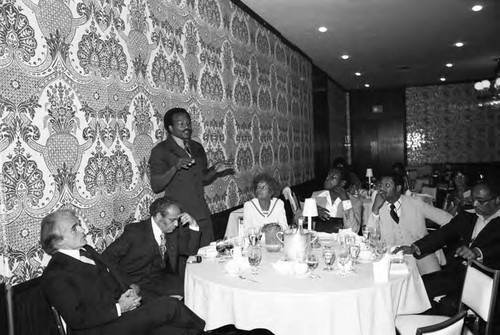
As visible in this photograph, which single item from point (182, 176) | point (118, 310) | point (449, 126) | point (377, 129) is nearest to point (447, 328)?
point (118, 310)

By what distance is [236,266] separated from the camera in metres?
2.80

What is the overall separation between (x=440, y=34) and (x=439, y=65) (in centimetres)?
363

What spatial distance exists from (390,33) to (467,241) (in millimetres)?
5613

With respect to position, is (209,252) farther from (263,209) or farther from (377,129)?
(377,129)

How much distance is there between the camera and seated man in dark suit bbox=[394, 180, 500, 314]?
3178 mm

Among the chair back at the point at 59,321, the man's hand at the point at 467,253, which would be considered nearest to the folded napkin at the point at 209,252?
the chair back at the point at 59,321

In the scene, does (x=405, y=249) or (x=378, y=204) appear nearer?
(x=405, y=249)

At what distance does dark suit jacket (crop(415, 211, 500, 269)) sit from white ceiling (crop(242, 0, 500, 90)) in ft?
12.7

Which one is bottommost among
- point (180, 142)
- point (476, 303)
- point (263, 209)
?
point (476, 303)

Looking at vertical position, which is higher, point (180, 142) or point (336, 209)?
point (180, 142)

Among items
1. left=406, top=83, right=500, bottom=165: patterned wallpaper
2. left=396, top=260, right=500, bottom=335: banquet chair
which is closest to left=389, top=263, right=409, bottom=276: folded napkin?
left=396, top=260, right=500, bottom=335: banquet chair

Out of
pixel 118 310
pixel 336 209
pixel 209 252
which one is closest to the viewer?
pixel 118 310

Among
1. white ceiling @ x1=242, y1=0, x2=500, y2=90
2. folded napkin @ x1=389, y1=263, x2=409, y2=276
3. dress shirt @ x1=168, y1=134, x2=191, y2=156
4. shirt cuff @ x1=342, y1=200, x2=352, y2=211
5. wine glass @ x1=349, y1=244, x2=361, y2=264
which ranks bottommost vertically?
folded napkin @ x1=389, y1=263, x2=409, y2=276

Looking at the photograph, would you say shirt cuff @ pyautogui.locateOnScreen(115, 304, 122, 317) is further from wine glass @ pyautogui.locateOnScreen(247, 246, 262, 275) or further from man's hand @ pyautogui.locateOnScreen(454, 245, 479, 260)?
man's hand @ pyautogui.locateOnScreen(454, 245, 479, 260)
